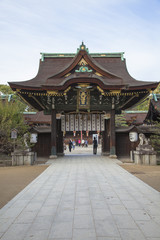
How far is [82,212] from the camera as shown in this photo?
4.74 meters

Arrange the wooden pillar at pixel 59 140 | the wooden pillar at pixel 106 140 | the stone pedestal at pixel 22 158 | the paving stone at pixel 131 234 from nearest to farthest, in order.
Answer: the paving stone at pixel 131 234 → the stone pedestal at pixel 22 158 → the wooden pillar at pixel 59 140 → the wooden pillar at pixel 106 140

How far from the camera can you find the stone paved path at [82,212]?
3.68 m

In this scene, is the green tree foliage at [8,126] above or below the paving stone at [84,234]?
above

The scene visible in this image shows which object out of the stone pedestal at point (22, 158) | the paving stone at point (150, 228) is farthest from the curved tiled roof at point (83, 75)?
the paving stone at point (150, 228)

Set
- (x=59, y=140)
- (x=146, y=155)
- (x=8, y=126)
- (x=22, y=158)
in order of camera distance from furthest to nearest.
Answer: (x=59, y=140)
(x=8, y=126)
(x=146, y=155)
(x=22, y=158)

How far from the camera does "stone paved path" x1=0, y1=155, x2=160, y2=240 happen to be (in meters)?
3.68

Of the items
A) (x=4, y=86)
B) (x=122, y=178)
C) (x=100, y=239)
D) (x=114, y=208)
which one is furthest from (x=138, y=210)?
(x=4, y=86)

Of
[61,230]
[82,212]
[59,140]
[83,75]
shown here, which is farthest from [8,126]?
[61,230]

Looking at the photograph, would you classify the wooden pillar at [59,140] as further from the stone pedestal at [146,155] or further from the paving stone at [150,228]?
the paving stone at [150,228]

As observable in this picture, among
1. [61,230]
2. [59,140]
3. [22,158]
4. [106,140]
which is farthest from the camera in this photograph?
[106,140]

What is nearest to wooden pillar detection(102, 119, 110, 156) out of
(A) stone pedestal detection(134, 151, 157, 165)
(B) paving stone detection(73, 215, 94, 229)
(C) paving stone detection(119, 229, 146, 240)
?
(A) stone pedestal detection(134, 151, 157, 165)

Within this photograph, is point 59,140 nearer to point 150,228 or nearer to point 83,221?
point 83,221

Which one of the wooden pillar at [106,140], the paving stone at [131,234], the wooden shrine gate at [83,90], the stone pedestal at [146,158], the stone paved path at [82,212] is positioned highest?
the wooden shrine gate at [83,90]

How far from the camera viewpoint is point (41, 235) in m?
3.65
